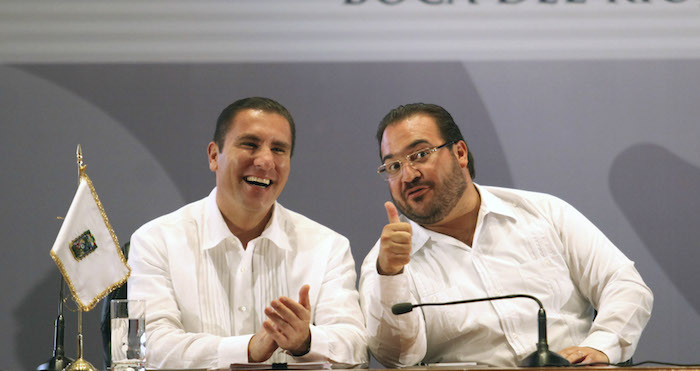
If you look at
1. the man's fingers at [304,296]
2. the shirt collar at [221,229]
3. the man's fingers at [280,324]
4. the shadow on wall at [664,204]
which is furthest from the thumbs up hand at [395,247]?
the shadow on wall at [664,204]

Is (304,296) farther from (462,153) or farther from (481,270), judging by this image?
(462,153)

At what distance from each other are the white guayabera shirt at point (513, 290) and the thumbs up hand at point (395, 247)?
14 centimetres

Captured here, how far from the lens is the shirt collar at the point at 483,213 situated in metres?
3.38

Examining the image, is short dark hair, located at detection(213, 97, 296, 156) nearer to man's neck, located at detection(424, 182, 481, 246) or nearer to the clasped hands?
man's neck, located at detection(424, 182, 481, 246)

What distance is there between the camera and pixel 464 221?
349 centimetres

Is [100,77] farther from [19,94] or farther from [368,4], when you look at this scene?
[368,4]

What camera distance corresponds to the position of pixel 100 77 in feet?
12.7

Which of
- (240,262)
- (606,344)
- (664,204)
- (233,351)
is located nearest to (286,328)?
(233,351)

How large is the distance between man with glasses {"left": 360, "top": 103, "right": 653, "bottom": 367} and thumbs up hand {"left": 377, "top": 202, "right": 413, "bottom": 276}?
0.07 m

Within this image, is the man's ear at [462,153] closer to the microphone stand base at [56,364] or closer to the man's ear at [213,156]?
the man's ear at [213,156]

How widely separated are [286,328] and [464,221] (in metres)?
1.10

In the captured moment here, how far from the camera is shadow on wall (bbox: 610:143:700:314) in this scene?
12.6 ft

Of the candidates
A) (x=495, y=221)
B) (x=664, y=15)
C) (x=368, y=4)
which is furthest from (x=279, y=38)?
(x=664, y=15)

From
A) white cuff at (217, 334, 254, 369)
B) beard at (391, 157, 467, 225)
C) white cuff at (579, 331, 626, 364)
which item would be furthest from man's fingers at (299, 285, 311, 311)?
white cuff at (579, 331, 626, 364)
